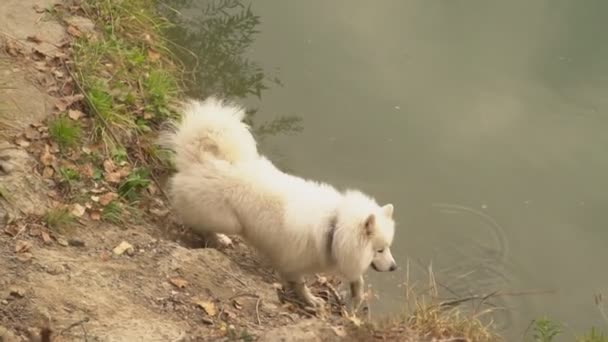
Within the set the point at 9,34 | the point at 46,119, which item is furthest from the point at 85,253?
the point at 9,34

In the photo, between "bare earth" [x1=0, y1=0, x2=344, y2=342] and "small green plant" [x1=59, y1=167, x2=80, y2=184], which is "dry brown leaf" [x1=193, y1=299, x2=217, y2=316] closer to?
"bare earth" [x1=0, y1=0, x2=344, y2=342]

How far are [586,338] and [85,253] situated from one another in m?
2.92

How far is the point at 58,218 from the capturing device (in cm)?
411

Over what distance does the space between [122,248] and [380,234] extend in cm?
147

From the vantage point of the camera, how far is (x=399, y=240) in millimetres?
5562

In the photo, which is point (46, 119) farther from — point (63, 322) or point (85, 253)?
point (63, 322)

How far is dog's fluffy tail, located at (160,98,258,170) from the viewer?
174 inches

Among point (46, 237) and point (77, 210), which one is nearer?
point (46, 237)

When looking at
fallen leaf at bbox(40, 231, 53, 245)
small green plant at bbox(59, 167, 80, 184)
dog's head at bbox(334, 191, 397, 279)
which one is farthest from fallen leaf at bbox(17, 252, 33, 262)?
dog's head at bbox(334, 191, 397, 279)

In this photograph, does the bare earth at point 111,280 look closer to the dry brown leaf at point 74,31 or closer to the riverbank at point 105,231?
the riverbank at point 105,231

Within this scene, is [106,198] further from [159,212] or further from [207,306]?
[207,306]

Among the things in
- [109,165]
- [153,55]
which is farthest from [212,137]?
[153,55]

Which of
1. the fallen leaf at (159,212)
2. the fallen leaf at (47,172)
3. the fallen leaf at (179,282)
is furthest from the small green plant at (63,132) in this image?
the fallen leaf at (179,282)

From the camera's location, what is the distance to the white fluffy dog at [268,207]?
4.29m
